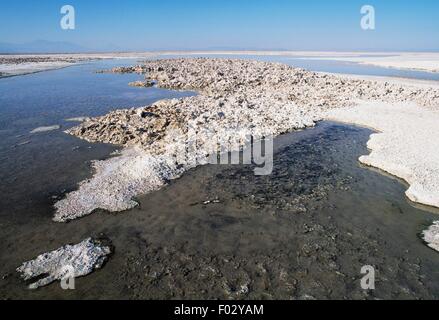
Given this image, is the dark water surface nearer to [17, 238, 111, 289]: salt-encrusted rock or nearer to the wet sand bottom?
the wet sand bottom

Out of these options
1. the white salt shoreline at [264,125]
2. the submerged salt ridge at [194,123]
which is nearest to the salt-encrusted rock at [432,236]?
the white salt shoreline at [264,125]

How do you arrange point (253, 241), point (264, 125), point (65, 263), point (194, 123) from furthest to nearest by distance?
point (264, 125)
point (194, 123)
point (253, 241)
point (65, 263)

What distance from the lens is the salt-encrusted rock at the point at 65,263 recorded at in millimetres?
7109

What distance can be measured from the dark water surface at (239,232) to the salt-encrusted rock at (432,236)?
0.22 m

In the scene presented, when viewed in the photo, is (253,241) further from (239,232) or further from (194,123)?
(194,123)

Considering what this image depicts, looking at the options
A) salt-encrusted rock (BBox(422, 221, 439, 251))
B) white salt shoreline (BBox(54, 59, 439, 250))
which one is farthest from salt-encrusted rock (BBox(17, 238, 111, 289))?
salt-encrusted rock (BBox(422, 221, 439, 251))

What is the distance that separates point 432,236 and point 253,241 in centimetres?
458

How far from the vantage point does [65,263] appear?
24.4ft

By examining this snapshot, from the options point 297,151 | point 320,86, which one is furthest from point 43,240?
point 320,86

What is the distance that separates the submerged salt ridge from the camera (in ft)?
35.5

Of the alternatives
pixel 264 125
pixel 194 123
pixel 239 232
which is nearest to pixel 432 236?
pixel 239 232

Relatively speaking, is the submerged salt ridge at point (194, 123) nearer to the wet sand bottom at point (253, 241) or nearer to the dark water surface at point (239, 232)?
the dark water surface at point (239, 232)

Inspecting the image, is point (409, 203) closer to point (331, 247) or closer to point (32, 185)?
point (331, 247)
